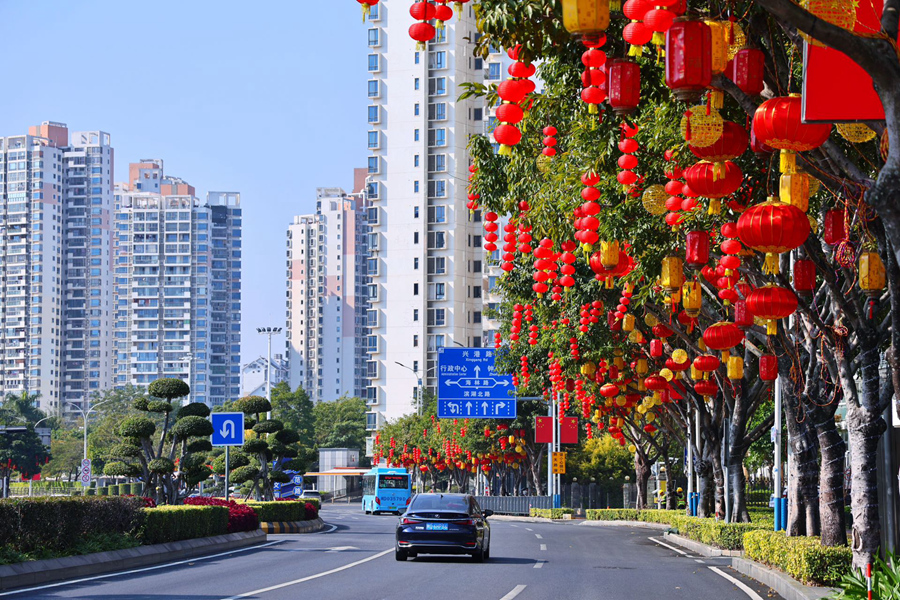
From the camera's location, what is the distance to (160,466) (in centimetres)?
2825

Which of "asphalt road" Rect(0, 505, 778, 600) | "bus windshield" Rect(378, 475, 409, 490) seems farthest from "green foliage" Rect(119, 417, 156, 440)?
"bus windshield" Rect(378, 475, 409, 490)

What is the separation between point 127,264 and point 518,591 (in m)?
171

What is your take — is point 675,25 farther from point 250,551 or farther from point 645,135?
point 250,551

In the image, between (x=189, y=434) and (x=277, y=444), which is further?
(x=277, y=444)

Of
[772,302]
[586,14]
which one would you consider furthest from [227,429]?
[586,14]

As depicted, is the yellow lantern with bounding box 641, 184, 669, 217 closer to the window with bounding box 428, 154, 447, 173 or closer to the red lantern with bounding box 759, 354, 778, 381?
the red lantern with bounding box 759, 354, 778, 381

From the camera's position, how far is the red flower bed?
1121 inches

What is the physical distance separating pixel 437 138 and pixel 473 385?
64846mm

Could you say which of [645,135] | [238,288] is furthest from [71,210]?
[645,135]

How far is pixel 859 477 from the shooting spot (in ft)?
51.6

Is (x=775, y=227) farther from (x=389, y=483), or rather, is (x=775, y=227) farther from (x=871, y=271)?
(x=389, y=483)

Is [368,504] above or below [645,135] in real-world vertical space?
below

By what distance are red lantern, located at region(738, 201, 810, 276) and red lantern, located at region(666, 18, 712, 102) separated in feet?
6.57

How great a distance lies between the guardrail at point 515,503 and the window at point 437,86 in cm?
4856
